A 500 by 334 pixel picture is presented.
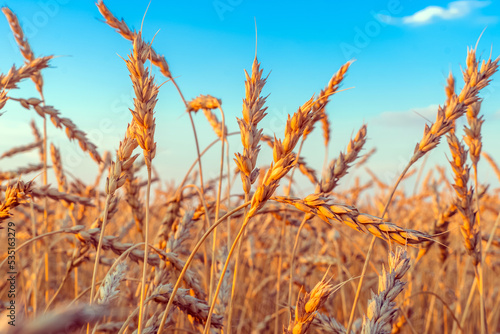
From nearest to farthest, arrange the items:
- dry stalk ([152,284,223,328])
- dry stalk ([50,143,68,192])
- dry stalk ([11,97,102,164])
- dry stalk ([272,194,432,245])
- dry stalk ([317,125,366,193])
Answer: dry stalk ([272,194,432,245]) < dry stalk ([152,284,223,328]) < dry stalk ([317,125,366,193]) < dry stalk ([11,97,102,164]) < dry stalk ([50,143,68,192])

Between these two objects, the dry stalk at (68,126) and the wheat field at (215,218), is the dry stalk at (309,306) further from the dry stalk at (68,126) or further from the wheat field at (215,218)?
the dry stalk at (68,126)

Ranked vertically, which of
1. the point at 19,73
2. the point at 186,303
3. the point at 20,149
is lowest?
the point at 186,303

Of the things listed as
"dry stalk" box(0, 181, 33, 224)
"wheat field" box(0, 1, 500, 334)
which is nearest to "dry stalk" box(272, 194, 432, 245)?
"wheat field" box(0, 1, 500, 334)

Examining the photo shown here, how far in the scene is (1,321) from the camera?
0.39m

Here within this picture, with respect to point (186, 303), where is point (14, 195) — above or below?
above

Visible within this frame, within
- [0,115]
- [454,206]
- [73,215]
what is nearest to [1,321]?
[0,115]

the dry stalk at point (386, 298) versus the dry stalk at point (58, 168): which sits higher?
the dry stalk at point (58, 168)

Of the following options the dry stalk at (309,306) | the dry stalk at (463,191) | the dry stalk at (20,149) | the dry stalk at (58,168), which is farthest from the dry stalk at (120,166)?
the dry stalk at (20,149)

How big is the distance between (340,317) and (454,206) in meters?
1.73

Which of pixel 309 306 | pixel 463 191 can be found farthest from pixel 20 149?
pixel 463 191

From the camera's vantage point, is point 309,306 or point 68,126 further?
point 68,126

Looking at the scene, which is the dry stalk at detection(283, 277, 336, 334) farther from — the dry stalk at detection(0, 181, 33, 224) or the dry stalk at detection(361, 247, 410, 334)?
the dry stalk at detection(0, 181, 33, 224)

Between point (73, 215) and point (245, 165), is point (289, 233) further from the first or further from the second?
point (245, 165)

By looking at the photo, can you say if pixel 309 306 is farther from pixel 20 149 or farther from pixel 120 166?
pixel 20 149
